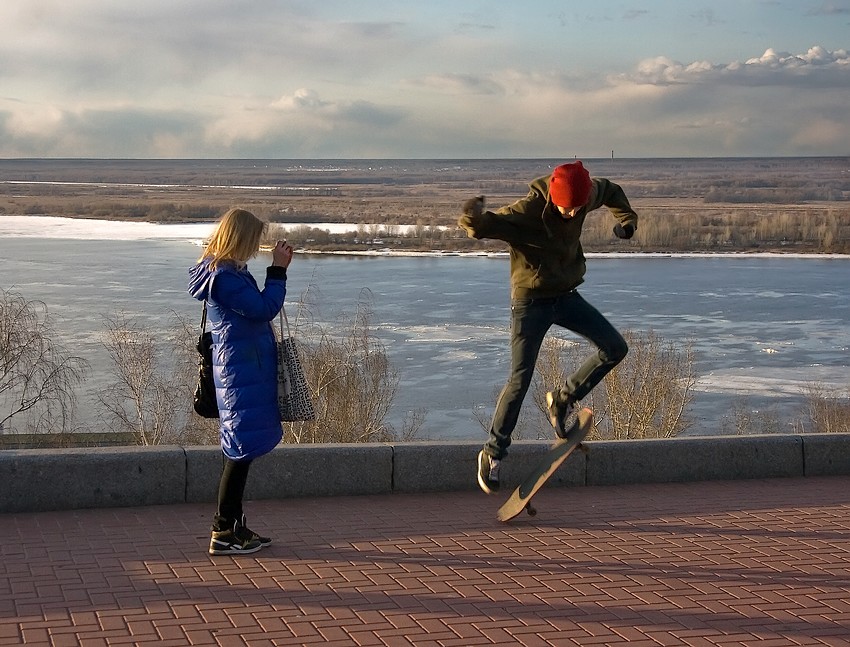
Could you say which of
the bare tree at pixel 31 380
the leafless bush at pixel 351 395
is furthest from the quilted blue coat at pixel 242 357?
the bare tree at pixel 31 380

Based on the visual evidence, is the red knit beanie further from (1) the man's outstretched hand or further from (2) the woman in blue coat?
(2) the woman in blue coat

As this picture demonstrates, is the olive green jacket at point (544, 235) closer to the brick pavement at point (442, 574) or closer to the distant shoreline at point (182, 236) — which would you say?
the brick pavement at point (442, 574)

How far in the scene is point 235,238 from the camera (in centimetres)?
530

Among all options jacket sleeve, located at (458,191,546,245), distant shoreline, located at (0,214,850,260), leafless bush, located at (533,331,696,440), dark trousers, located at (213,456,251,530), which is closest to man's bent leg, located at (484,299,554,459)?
jacket sleeve, located at (458,191,546,245)

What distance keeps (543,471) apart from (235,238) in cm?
209

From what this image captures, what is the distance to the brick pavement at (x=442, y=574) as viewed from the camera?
178 inches

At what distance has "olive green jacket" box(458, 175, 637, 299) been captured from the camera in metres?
6.11

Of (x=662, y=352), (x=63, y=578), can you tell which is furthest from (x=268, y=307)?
(x=662, y=352)

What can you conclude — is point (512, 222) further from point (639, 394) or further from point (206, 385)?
point (639, 394)

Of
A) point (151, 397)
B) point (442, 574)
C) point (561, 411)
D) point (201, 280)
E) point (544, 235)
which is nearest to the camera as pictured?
point (442, 574)

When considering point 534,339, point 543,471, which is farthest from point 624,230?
point 543,471

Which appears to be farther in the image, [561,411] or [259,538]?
[561,411]

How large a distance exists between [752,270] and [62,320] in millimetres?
31780

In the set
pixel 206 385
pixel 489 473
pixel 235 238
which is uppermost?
pixel 235 238
